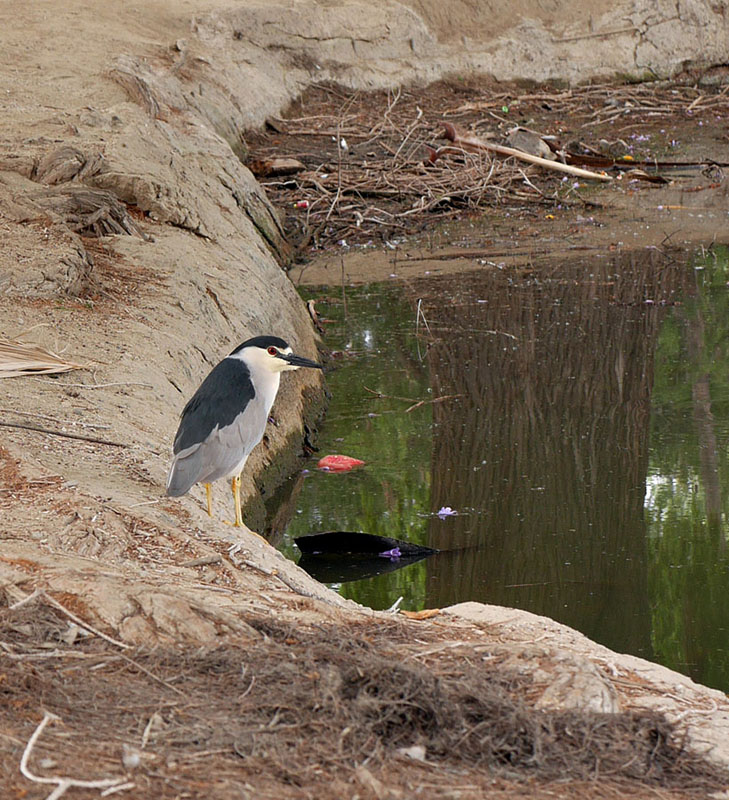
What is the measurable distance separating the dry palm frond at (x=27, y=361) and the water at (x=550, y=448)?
1.72 meters

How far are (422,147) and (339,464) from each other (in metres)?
8.40

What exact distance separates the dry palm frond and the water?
1.72 m

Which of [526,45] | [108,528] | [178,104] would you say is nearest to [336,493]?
[108,528]

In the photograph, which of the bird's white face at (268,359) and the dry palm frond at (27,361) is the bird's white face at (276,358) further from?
the dry palm frond at (27,361)

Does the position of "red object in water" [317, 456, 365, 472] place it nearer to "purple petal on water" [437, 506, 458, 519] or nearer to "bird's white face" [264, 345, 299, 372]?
"purple petal on water" [437, 506, 458, 519]

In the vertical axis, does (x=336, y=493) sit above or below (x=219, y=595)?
above

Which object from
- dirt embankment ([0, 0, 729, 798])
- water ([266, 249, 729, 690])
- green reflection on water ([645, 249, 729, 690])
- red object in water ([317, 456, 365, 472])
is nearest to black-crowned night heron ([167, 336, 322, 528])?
dirt embankment ([0, 0, 729, 798])

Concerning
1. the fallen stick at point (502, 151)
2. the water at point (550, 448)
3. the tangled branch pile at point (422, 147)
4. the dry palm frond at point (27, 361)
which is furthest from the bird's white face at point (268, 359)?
the fallen stick at point (502, 151)

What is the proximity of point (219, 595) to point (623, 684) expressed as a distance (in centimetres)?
137

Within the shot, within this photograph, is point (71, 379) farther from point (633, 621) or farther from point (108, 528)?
point (633, 621)

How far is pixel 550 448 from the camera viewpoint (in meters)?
7.85

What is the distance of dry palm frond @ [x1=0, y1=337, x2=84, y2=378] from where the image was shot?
20.3 ft

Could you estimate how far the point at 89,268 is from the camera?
25.5ft

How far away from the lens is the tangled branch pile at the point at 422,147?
45.5 ft
